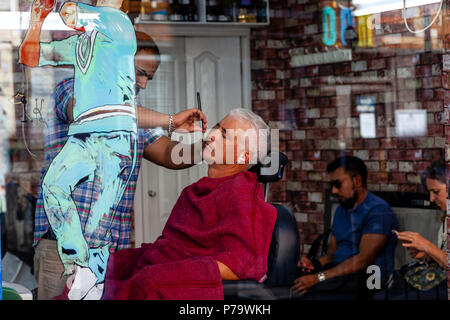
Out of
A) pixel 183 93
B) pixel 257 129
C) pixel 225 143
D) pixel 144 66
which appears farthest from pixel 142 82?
pixel 257 129

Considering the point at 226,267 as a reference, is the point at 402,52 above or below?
above

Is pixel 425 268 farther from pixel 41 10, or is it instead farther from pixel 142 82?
pixel 41 10

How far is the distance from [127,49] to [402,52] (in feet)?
7.26

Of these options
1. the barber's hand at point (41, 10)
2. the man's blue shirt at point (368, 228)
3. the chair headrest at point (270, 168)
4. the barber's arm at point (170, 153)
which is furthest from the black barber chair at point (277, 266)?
the barber's hand at point (41, 10)

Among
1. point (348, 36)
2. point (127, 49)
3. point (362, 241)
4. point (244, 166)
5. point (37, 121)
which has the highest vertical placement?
point (348, 36)

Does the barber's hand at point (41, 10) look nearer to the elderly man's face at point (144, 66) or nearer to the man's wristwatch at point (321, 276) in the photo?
the elderly man's face at point (144, 66)

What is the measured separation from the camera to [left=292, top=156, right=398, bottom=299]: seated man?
3.94 m

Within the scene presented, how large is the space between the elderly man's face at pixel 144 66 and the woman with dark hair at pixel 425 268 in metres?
1.81

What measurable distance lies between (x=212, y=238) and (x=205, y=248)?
0.07 m

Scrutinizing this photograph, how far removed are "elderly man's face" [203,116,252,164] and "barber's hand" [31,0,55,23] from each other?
1053 millimetres

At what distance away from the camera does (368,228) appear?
4.06 metres

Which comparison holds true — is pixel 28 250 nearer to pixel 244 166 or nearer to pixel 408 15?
pixel 244 166

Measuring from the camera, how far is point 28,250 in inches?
132

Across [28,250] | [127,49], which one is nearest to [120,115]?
[127,49]
